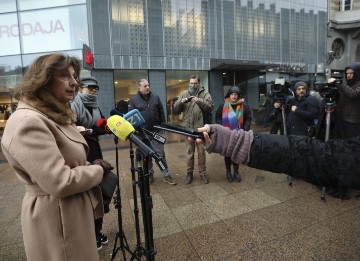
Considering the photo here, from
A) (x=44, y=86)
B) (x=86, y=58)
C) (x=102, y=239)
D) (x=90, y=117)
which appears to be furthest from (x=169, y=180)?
(x=86, y=58)

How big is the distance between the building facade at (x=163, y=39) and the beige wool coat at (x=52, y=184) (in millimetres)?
8308

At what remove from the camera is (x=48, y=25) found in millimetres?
11477

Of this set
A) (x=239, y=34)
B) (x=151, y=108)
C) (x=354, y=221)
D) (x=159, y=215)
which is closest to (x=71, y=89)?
(x=159, y=215)

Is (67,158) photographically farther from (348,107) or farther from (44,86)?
(348,107)

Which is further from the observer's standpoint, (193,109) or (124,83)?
(124,83)

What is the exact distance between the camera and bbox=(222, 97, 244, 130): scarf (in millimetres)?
4809

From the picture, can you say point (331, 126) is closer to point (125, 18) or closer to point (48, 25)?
point (125, 18)

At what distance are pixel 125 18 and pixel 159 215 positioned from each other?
10427mm

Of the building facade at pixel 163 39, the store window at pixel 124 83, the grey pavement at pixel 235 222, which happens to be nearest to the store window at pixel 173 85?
the building facade at pixel 163 39

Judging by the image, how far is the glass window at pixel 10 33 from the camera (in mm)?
11539

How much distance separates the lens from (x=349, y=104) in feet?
12.6

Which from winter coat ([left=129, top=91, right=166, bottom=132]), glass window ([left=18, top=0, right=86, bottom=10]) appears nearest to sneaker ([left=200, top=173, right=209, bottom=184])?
winter coat ([left=129, top=91, right=166, bottom=132])

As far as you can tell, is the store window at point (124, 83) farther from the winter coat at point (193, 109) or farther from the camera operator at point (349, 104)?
the camera operator at point (349, 104)

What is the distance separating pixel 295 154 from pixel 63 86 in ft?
5.00
